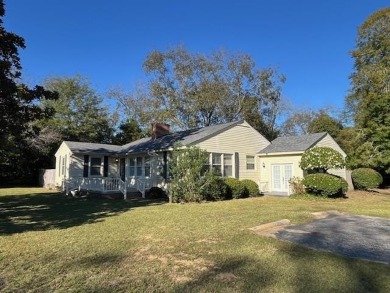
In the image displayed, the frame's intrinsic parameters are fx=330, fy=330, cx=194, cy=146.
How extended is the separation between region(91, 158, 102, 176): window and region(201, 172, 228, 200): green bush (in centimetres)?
1113

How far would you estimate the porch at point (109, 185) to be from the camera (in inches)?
768

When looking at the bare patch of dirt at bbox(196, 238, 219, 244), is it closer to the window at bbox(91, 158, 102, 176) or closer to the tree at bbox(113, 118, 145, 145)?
the window at bbox(91, 158, 102, 176)

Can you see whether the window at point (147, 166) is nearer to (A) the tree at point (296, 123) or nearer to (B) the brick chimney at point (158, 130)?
(B) the brick chimney at point (158, 130)

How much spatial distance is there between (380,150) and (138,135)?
2391 cm

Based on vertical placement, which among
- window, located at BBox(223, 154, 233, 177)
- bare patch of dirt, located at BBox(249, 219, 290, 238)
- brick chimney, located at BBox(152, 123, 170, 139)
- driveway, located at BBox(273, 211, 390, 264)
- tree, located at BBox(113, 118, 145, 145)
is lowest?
driveway, located at BBox(273, 211, 390, 264)

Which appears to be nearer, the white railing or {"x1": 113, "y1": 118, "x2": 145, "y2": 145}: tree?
the white railing

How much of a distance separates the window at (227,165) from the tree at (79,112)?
2079 cm

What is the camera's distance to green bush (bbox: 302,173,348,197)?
16672mm

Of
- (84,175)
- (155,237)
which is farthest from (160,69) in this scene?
(155,237)

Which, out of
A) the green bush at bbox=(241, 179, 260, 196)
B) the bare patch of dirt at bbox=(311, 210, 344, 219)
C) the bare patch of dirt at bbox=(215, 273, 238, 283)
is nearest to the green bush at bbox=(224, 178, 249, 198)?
the green bush at bbox=(241, 179, 260, 196)

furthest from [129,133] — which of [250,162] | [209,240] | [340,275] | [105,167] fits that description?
[340,275]

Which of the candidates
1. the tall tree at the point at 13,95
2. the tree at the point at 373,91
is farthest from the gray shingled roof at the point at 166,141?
the tree at the point at 373,91

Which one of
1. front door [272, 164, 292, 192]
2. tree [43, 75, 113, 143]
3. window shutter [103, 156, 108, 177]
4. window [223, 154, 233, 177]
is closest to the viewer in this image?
window [223, 154, 233, 177]

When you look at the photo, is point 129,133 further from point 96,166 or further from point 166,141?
point 166,141
